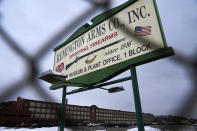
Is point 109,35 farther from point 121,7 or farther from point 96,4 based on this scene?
point 96,4

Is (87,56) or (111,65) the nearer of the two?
(111,65)

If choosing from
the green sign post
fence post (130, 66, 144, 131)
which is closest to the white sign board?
the green sign post

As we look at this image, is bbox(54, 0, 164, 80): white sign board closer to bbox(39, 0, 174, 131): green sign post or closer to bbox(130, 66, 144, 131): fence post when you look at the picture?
bbox(39, 0, 174, 131): green sign post

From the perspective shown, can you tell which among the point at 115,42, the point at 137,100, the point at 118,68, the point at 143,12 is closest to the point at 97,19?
the point at 115,42

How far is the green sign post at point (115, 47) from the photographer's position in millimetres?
3410

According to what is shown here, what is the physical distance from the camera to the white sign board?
3512mm

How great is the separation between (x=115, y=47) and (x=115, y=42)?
122mm

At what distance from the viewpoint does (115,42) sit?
4.23 meters

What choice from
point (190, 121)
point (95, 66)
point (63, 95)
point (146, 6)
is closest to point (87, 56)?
point (95, 66)

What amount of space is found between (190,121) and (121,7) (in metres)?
3.42

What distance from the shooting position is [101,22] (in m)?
4.86

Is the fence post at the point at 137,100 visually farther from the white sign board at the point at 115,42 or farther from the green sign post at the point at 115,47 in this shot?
the white sign board at the point at 115,42

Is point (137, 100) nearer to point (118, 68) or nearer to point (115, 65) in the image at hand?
point (118, 68)

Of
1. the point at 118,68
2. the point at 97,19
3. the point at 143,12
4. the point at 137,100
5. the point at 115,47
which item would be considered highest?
the point at 97,19
